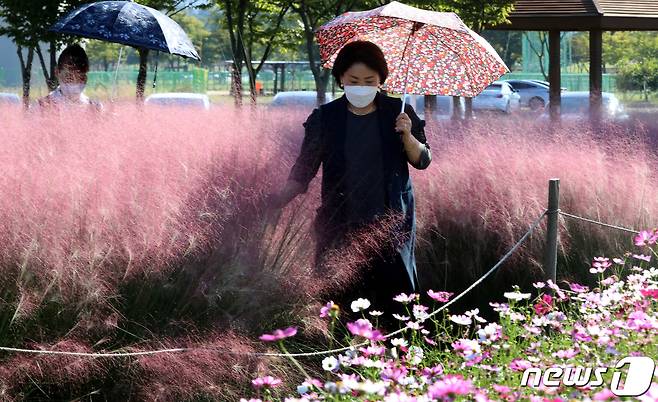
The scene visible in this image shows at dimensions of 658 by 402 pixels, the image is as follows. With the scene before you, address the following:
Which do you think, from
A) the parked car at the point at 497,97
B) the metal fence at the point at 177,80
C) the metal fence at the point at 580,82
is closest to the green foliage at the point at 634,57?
the metal fence at the point at 580,82

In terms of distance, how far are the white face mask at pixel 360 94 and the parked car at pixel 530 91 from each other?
108ft

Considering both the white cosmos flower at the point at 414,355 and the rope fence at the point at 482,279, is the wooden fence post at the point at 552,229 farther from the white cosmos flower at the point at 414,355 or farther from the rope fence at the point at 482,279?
the white cosmos flower at the point at 414,355

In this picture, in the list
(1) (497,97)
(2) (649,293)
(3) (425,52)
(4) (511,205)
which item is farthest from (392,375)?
(1) (497,97)

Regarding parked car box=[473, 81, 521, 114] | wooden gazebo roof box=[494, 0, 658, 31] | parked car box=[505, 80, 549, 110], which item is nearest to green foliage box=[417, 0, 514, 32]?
wooden gazebo roof box=[494, 0, 658, 31]

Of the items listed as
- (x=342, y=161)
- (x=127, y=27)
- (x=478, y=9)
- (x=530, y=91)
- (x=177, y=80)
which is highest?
(x=478, y=9)

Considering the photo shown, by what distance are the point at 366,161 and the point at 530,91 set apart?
34352mm

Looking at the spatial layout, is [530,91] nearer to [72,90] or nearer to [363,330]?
[72,90]

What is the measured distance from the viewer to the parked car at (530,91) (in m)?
37.5

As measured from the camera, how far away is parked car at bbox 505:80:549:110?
3753 cm

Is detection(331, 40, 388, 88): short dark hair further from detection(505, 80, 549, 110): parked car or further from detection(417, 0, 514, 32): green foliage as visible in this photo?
detection(505, 80, 549, 110): parked car

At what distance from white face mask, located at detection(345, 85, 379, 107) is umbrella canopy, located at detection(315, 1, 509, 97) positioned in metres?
0.94

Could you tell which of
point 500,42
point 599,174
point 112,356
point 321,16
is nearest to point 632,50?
point 500,42

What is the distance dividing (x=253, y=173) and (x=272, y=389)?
45.3 inches

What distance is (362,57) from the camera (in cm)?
476
